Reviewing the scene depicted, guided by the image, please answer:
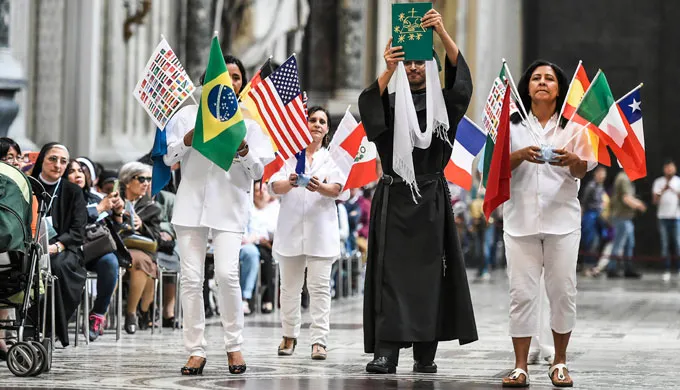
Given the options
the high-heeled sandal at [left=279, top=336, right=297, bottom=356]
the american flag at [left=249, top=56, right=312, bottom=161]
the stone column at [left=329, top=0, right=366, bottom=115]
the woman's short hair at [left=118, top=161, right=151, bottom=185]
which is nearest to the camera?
the american flag at [left=249, top=56, right=312, bottom=161]

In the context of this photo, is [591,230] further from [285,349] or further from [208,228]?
[208,228]

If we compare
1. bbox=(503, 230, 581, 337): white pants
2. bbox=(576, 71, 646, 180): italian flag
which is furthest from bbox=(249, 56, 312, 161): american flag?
bbox=(576, 71, 646, 180): italian flag

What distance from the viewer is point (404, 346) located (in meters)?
9.08

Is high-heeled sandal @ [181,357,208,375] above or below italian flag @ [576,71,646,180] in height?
below

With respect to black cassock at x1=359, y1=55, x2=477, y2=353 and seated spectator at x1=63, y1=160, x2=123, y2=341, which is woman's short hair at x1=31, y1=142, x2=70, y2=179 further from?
black cassock at x1=359, y1=55, x2=477, y2=353

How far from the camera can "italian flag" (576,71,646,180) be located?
9.16 metres

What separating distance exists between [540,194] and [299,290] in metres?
2.84

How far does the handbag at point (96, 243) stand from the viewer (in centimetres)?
1203

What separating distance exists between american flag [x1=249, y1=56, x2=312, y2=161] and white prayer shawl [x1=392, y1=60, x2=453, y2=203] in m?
1.31

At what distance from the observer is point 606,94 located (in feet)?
30.3

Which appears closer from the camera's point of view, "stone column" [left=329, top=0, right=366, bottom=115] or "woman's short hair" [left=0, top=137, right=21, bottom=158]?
"woman's short hair" [left=0, top=137, right=21, bottom=158]

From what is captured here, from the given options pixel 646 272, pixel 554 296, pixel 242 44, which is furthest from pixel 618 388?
pixel 646 272

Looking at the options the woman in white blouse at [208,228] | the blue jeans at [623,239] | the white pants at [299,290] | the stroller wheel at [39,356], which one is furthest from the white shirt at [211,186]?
the blue jeans at [623,239]

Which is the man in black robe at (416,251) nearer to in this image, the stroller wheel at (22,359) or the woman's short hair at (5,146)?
the stroller wheel at (22,359)
